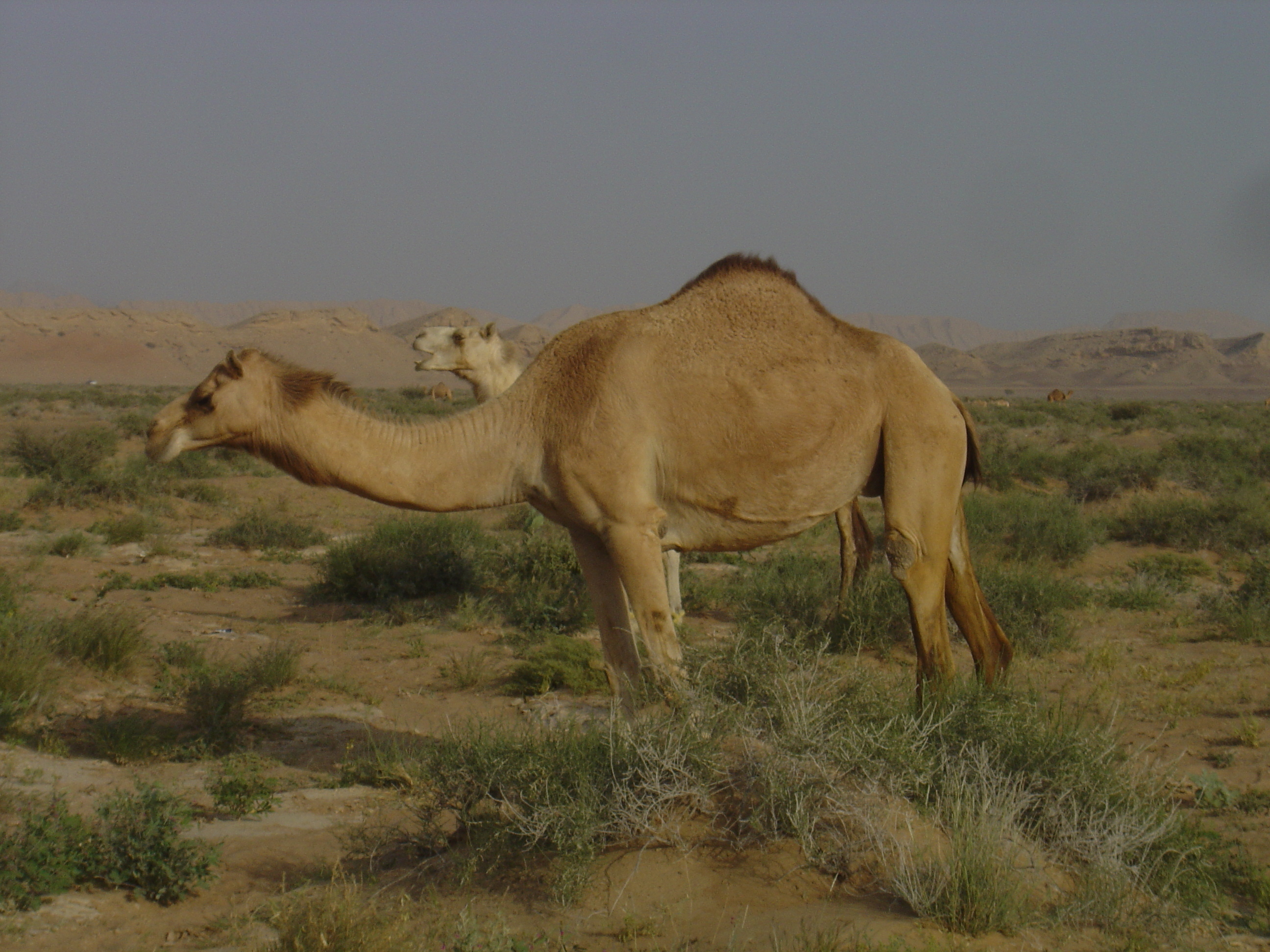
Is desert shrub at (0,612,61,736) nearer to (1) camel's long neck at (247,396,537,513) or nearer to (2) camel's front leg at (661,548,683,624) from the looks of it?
(1) camel's long neck at (247,396,537,513)

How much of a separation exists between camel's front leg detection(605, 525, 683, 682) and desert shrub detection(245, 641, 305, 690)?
3.49m

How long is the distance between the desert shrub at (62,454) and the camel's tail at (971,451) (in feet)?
49.3

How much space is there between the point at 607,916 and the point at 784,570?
7423 mm

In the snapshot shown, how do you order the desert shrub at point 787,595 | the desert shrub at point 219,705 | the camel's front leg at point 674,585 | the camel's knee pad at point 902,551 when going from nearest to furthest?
the camel's knee pad at point 902,551
the desert shrub at point 219,705
the camel's front leg at point 674,585
the desert shrub at point 787,595

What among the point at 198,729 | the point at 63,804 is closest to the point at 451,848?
the point at 63,804

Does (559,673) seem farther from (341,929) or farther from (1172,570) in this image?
(1172,570)

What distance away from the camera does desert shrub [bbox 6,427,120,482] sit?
54.3ft

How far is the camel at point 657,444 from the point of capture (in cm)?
514

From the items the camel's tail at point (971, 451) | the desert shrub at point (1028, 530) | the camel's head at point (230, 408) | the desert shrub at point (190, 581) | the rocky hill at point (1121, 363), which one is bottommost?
the rocky hill at point (1121, 363)

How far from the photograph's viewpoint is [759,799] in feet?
13.5

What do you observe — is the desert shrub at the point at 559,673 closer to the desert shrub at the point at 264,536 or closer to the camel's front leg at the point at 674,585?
the camel's front leg at the point at 674,585

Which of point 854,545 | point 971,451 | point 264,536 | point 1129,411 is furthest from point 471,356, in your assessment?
point 1129,411

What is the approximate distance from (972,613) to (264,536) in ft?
35.3

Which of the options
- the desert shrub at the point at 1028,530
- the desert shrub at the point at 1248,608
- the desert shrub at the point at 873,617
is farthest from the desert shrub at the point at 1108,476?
the desert shrub at the point at 873,617
